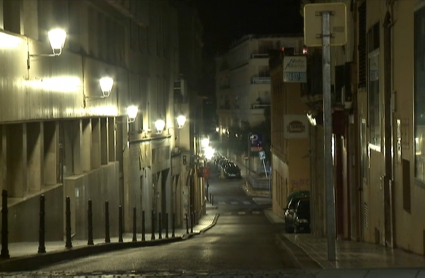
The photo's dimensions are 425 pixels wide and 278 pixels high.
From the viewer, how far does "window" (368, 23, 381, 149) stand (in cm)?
1628

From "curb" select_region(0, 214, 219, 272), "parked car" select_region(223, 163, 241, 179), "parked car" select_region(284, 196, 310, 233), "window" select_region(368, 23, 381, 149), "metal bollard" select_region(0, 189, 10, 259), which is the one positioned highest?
"window" select_region(368, 23, 381, 149)

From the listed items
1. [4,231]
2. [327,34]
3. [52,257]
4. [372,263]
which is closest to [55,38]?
[52,257]

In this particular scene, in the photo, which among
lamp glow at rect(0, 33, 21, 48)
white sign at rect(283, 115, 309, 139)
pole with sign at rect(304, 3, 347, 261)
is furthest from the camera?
white sign at rect(283, 115, 309, 139)

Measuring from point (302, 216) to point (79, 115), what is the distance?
41.7 ft

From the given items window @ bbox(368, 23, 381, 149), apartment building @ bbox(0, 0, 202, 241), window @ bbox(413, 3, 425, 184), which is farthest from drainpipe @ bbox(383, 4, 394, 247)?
apartment building @ bbox(0, 0, 202, 241)

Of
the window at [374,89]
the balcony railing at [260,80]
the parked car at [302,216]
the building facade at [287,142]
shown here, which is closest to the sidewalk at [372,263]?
the window at [374,89]

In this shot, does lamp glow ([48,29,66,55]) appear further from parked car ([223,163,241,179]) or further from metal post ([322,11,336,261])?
parked car ([223,163,241,179])

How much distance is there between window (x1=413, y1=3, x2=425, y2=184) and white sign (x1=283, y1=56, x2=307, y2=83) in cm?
1178

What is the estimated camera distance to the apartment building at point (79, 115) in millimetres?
14469

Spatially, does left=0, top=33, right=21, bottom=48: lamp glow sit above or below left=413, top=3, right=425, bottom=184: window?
above

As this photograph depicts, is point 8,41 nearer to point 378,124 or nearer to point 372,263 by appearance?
point 372,263

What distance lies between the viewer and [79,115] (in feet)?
62.6

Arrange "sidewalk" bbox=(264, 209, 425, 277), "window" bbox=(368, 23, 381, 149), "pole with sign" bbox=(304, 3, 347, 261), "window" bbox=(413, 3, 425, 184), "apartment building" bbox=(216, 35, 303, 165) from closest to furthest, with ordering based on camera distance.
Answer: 1. "sidewalk" bbox=(264, 209, 425, 277)
2. "pole with sign" bbox=(304, 3, 347, 261)
3. "window" bbox=(413, 3, 425, 184)
4. "window" bbox=(368, 23, 381, 149)
5. "apartment building" bbox=(216, 35, 303, 165)

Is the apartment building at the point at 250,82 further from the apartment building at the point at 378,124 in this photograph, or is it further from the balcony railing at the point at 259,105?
the apartment building at the point at 378,124
